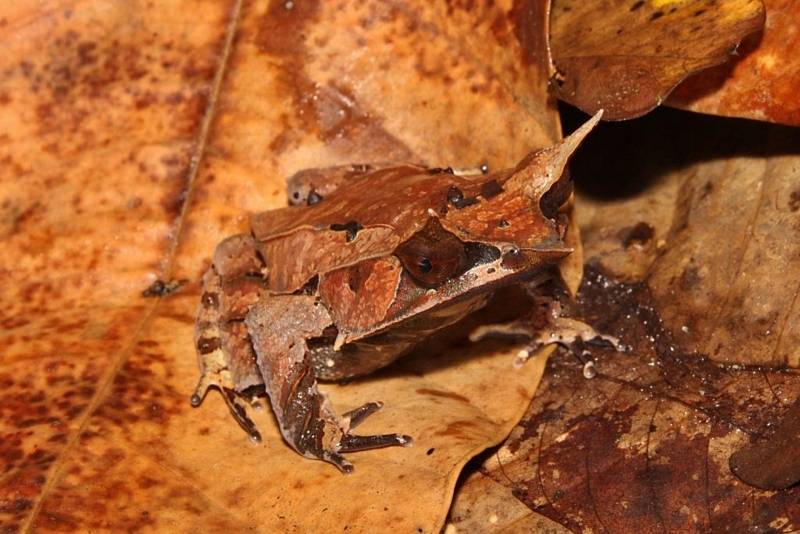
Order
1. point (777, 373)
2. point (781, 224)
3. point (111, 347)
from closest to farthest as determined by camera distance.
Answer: point (777, 373)
point (781, 224)
point (111, 347)

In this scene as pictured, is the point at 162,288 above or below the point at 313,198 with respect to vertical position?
below

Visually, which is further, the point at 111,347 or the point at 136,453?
the point at 111,347

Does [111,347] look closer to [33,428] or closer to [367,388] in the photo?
[33,428]

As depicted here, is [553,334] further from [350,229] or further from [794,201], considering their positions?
[794,201]

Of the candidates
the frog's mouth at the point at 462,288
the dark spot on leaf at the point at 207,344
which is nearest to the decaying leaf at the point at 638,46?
the frog's mouth at the point at 462,288

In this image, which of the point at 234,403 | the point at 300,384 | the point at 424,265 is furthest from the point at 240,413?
the point at 424,265

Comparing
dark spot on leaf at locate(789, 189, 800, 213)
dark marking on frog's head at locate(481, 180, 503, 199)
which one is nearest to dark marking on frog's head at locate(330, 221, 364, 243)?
dark marking on frog's head at locate(481, 180, 503, 199)

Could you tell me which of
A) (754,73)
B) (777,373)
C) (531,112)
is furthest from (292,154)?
(777,373)
